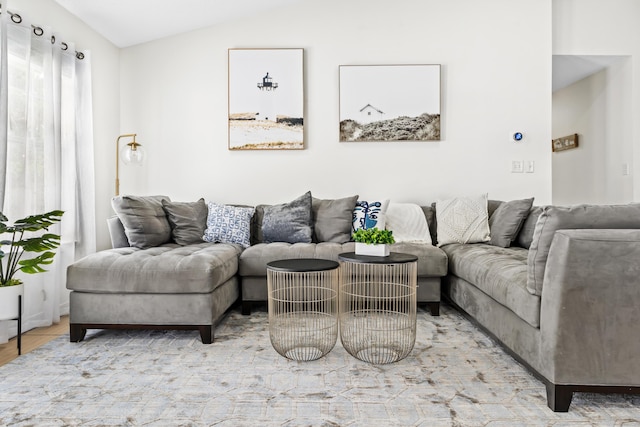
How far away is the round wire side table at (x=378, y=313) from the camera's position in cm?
249

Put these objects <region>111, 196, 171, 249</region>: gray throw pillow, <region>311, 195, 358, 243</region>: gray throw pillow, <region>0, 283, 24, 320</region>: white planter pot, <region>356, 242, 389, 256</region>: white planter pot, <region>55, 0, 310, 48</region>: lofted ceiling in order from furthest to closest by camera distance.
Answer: <region>311, 195, 358, 243</region>: gray throw pillow
<region>55, 0, 310, 48</region>: lofted ceiling
<region>111, 196, 171, 249</region>: gray throw pillow
<region>356, 242, 389, 256</region>: white planter pot
<region>0, 283, 24, 320</region>: white planter pot

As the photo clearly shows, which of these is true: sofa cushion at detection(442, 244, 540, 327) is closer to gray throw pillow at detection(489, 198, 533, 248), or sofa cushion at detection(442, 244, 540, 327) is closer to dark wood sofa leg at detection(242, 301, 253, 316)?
gray throw pillow at detection(489, 198, 533, 248)

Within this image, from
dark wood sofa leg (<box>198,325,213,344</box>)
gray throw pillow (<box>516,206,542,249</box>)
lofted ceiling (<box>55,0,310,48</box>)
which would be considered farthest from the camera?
lofted ceiling (<box>55,0,310,48</box>)

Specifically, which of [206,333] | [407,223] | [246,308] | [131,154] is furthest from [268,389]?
[131,154]

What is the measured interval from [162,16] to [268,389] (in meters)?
3.48

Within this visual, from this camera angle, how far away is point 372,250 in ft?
8.77

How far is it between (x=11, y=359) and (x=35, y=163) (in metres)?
1.32

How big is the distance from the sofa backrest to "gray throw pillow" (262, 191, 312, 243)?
2158 mm

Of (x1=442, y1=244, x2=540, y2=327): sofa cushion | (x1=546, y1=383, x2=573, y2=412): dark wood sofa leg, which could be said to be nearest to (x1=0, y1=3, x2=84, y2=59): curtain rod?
(x1=442, y1=244, x2=540, y2=327): sofa cushion

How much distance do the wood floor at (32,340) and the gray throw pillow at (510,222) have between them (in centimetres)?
333

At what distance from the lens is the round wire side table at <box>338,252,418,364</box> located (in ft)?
8.18

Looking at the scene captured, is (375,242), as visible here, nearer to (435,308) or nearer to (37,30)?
(435,308)

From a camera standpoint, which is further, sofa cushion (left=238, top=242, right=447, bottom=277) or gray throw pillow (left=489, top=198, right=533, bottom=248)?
gray throw pillow (left=489, top=198, right=533, bottom=248)

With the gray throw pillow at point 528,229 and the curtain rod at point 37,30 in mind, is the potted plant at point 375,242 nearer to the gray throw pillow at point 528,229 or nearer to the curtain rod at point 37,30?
the gray throw pillow at point 528,229
